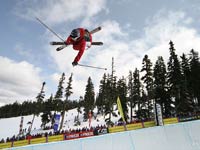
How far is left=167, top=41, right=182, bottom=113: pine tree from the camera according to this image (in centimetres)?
2930

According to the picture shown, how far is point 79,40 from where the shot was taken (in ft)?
25.1

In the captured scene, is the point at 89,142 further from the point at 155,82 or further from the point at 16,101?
the point at 16,101

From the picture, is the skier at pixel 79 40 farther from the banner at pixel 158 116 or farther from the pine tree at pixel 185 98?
the pine tree at pixel 185 98

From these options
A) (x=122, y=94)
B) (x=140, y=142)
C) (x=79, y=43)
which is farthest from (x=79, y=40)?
(x=122, y=94)

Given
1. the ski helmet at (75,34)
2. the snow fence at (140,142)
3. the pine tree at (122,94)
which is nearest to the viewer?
the ski helmet at (75,34)

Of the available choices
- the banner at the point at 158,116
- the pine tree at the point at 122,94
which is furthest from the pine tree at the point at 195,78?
the banner at the point at 158,116

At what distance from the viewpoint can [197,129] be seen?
461 inches

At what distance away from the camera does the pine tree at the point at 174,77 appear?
2930cm

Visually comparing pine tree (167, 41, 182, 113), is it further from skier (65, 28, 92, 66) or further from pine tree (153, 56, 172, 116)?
skier (65, 28, 92, 66)

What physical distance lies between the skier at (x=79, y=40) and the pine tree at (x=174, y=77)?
82.0ft

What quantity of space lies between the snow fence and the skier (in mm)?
4327

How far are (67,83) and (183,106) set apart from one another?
76.0ft

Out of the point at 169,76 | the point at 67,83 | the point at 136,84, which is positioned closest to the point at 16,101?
the point at 67,83

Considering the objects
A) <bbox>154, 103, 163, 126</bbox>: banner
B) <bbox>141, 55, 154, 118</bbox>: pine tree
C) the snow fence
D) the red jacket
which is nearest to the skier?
the red jacket
